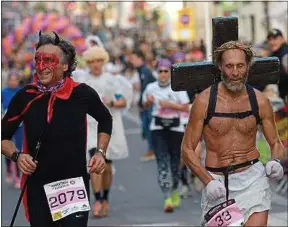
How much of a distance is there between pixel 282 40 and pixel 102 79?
2829mm

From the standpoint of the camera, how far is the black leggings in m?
5.67

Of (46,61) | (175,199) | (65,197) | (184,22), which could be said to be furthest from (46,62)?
(184,22)

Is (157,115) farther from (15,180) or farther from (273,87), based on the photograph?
(15,180)

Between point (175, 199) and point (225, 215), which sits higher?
point (225, 215)

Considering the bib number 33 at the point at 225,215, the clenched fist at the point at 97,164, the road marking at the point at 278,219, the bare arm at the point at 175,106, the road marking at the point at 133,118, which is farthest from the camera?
the road marking at the point at 133,118

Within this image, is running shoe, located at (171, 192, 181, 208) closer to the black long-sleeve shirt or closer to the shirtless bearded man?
the black long-sleeve shirt

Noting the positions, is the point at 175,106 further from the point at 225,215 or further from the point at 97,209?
the point at 225,215

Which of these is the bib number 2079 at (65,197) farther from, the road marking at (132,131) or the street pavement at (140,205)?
the road marking at (132,131)

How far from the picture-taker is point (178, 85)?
19.5 feet

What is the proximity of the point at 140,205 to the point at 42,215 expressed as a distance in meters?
4.80

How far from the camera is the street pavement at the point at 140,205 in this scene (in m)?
9.27

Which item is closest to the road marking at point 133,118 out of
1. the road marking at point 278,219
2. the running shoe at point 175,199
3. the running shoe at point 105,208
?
the running shoe at point 175,199

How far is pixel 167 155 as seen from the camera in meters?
10.2

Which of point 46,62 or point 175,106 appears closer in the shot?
point 46,62
